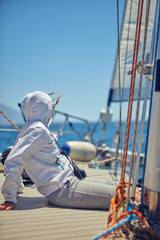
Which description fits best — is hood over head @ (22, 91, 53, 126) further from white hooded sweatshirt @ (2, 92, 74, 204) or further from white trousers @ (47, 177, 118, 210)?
white trousers @ (47, 177, 118, 210)

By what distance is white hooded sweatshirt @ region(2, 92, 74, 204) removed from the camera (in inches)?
94.7

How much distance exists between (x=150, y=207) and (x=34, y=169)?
1.28 m

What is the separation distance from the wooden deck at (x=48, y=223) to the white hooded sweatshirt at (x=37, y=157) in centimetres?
18

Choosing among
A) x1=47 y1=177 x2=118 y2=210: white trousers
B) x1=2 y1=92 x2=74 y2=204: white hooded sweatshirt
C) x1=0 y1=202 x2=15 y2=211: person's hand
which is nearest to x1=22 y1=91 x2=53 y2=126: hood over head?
x1=2 y1=92 x2=74 y2=204: white hooded sweatshirt

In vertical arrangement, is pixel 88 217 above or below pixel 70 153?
above

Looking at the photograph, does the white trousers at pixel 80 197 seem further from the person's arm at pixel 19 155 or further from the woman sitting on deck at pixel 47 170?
the person's arm at pixel 19 155

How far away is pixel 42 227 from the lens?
2035 millimetres


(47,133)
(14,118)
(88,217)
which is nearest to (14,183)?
(47,133)

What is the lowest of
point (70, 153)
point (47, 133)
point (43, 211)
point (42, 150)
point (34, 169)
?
point (70, 153)

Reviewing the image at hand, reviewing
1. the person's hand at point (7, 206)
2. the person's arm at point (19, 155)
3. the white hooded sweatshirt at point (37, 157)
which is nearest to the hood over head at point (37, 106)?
the white hooded sweatshirt at point (37, 157)

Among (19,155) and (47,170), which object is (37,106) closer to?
(19,155)

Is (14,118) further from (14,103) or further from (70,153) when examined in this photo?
(70,153)

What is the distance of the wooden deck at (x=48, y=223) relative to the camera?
189 cm

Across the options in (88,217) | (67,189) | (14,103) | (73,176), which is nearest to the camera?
(88,217)
